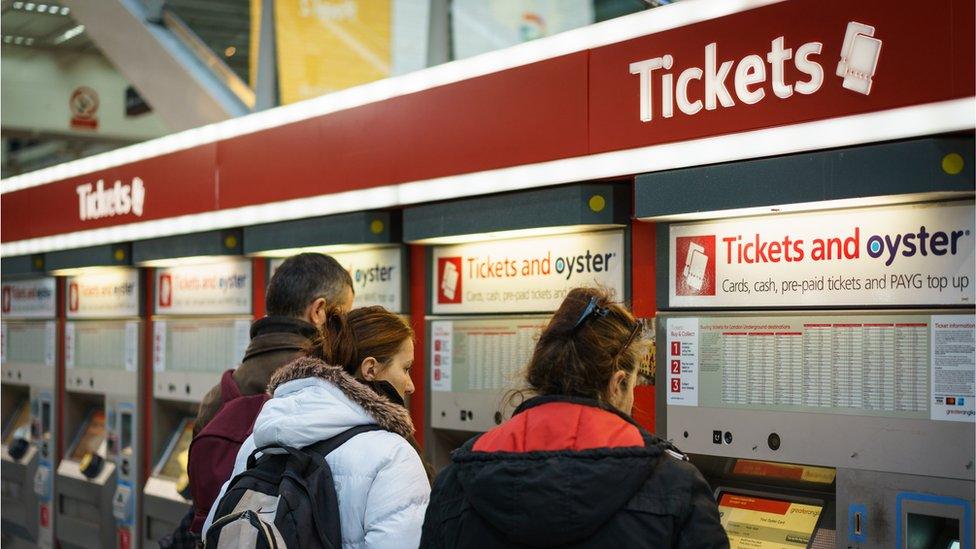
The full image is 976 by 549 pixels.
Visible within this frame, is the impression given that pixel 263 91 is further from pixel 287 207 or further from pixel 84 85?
pixel 84 85

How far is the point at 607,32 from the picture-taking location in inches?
120

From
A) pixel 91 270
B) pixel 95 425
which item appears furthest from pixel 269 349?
pixel 95 425

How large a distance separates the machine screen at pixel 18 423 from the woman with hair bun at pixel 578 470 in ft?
20.2

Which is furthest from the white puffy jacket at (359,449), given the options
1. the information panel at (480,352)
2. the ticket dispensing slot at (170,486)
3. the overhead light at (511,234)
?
the ticket dispensing slot at (170,486)

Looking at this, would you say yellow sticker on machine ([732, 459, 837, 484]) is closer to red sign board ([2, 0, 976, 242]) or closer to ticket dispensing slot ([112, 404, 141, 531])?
red sign board ([2, 0, 976, 242])

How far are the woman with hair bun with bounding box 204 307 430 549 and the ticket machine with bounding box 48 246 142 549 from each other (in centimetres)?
365

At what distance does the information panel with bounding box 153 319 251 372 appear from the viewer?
5062 millimetres

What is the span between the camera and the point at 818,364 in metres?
2.77

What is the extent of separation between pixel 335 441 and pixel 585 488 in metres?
0.72

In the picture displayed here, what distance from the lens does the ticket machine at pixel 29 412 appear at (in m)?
6.70

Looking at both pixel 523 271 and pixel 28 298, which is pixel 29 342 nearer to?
pixel 28 298

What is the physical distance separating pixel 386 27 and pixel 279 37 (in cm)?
47

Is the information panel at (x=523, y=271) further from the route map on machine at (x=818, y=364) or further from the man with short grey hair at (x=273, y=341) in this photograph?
the man with short grey hair at (x=273, y=341)

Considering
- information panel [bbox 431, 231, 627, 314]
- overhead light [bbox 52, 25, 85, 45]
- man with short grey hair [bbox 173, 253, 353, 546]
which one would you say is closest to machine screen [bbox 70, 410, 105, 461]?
information panel [bbox 431, 231, 627, 314]
